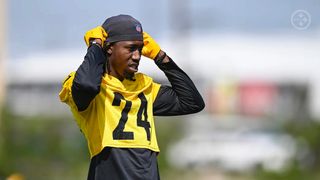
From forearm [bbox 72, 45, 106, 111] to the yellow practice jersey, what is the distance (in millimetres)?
97

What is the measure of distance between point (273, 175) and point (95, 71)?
10.8 m

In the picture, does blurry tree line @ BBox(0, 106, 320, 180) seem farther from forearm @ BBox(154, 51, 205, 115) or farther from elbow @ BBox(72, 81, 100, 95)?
elbow @ BBox(72, 81, 100, 95)

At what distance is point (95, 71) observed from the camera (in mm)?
4832

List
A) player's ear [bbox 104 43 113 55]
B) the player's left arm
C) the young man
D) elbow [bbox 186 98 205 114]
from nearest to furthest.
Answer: the young man < player's ear [bbox 104 43 113 55] < the player's left arm < elbow [bbox 186 98 205 114]

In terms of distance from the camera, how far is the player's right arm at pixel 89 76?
4.74 metres

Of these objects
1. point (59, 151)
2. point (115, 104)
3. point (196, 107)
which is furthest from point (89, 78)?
point (59, 151)

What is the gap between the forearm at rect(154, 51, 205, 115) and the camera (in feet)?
17.4

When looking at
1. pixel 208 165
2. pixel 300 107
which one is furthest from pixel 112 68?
pixel 300 107

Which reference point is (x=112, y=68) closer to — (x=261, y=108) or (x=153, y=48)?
(x=153, y=48)

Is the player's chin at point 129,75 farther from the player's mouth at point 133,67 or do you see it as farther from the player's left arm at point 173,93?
the player's left arm at point 173,93

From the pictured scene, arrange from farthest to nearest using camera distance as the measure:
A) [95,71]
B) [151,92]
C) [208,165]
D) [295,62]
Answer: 1. [295,62]
2. [208,165]
3. [151,92]
4. [95,71]

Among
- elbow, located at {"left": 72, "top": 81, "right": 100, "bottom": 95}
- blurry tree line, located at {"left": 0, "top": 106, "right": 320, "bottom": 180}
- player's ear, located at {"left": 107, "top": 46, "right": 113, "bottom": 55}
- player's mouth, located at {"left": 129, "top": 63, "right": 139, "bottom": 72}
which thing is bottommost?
blurry tree line, located at {"left": 0, "top": 106, "right": 320, "bottom": 180}

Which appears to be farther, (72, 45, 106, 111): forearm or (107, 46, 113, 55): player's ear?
(107, 46, 113, 55): player's ear

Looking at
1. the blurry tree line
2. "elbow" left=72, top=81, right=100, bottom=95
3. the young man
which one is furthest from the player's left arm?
the blurry tree line
